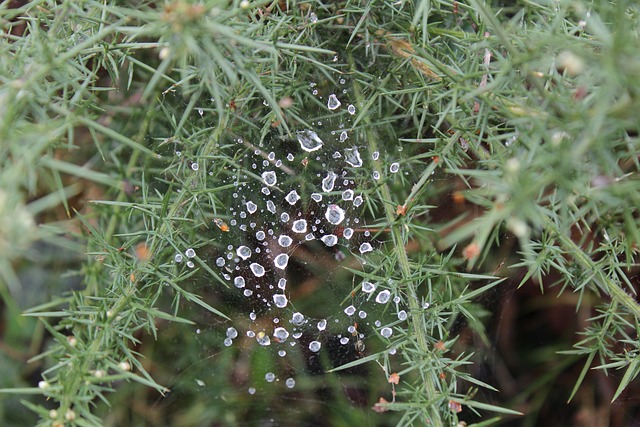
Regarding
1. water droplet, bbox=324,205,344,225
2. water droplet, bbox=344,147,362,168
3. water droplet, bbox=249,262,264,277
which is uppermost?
water droplet, bbox=344,147,362,168

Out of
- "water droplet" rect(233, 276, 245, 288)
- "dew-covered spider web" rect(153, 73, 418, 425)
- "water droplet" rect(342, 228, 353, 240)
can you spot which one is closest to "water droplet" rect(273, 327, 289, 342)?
"dew-covered spider web" rect(153, 73, 418, 425)

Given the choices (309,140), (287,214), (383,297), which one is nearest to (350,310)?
(383,297)

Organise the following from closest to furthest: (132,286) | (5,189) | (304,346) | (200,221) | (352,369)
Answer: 1. (5,189)
2. (132,286)
3. (200,221)
4. (304,346)
5. (352,369)

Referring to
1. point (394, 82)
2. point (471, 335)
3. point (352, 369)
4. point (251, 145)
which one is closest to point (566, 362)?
point (471, 335)

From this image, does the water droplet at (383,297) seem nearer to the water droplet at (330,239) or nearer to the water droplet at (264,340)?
the water droplet at (330,239)

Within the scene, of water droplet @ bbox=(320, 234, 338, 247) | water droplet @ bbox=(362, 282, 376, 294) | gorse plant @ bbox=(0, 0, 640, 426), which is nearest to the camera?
gorse plant @ bbox=(0, 0, 640, 426)

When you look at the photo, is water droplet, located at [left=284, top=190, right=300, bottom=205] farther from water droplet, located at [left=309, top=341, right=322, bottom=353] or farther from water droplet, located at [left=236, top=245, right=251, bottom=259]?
water droplet, located at [left=309, top=341, right=322, bottom=353]

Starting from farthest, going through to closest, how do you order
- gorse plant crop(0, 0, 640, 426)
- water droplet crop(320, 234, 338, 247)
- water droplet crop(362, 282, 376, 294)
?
water droplet crop(320, 234, 338, 247), water droplet crop(362, 282, 376, 294), gorse plant crop(0, 0, 640, 426)

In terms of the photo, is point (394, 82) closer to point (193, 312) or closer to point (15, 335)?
point (193, 312)
